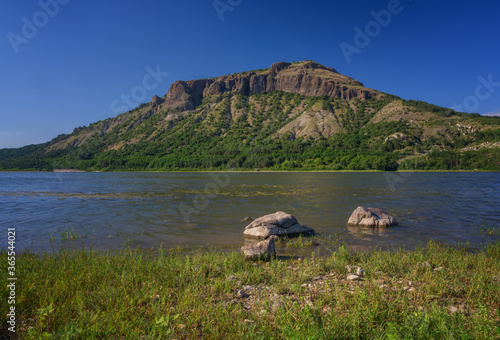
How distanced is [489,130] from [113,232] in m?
208

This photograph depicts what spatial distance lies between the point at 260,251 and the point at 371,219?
9.71 meters

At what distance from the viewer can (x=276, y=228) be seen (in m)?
14.3

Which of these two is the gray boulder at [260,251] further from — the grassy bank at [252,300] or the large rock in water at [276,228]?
the large rock in water at [276,228]

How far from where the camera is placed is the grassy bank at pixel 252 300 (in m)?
4.62

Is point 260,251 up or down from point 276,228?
up

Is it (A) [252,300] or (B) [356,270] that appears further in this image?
(B) [356,270]

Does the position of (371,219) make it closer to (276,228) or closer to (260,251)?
(276,228)

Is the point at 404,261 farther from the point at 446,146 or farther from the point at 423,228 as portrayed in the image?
the point at 446,146

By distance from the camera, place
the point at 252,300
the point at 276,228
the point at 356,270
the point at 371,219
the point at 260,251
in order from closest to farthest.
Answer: the point at 252,300, the point at 356,270, the point at 260,251, the point at 276,228, the point at 371,219

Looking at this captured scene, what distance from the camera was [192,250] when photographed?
39.1 feet

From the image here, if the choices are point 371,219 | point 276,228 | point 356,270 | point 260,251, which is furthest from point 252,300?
point 371,219

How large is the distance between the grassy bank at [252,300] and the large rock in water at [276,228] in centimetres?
557

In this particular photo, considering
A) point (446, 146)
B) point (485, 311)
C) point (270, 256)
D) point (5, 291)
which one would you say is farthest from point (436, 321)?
point (446, 146)

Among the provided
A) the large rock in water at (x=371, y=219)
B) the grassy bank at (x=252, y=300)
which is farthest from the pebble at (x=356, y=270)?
the large rock in water at (x=371, y=219)
